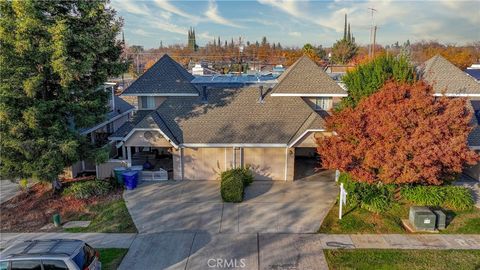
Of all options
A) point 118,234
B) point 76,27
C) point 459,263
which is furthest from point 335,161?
point 76,27

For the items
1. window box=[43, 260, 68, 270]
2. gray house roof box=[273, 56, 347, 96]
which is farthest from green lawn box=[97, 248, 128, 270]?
gray house roof box=[273, 56, 347, 96]

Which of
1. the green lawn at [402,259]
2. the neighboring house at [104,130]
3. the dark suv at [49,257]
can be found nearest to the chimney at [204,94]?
the neighboring house at [104,130]

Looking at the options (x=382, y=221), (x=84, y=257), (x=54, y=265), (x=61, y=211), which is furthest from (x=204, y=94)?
(x=54, y=265)

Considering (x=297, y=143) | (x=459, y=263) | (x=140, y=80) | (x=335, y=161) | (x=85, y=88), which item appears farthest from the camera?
(x=140, y=80)

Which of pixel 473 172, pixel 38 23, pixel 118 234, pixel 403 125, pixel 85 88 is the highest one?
pixel 38 23

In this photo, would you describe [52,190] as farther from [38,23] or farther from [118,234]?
[38,23]

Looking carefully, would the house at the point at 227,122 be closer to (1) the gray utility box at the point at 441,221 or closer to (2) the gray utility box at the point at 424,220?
(2) the gray utility box at the point at 424,220
